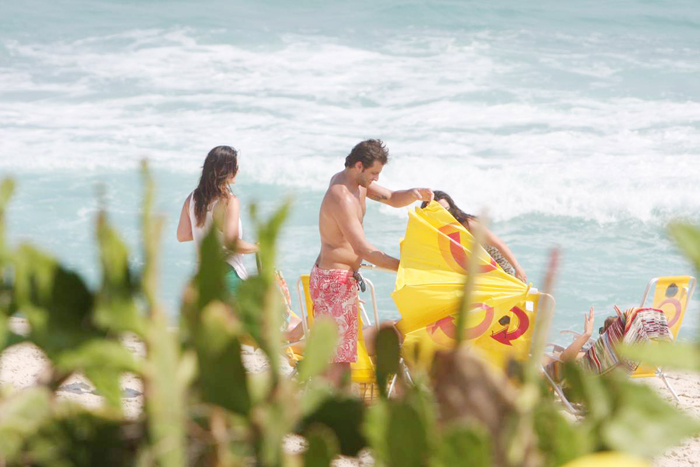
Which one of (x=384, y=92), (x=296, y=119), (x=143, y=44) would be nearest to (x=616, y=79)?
(x=384, y=92)

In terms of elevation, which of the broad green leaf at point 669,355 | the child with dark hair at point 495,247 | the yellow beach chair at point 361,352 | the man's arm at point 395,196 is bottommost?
the yellow beach chair at point 361,352

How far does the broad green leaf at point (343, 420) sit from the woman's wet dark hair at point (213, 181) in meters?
4.58

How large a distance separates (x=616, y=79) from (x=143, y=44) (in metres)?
12.3

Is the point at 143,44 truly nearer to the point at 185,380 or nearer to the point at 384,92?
the point at 384,92

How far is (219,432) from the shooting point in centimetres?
50

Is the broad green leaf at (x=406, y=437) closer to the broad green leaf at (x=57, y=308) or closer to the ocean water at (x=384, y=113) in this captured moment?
the broad green leaf at (x=57, y=308)

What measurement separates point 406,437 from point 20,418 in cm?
24

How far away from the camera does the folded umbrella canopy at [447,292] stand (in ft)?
15.9

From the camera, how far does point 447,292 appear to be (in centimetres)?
500

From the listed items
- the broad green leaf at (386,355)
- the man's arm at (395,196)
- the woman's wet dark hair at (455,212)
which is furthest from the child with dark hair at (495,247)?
the broad green leaf at (386,355)

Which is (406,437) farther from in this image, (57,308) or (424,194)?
(424,194)

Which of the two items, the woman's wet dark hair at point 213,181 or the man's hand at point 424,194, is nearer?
the woman's wet dark hair at point 213,181

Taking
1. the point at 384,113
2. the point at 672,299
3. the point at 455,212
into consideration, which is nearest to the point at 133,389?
the point at 455,212

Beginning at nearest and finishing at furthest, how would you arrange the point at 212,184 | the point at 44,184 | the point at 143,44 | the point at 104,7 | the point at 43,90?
the point at 212,184
the point at 44,184
the point at 43,90
the point at 143,44
the point at 104,7
